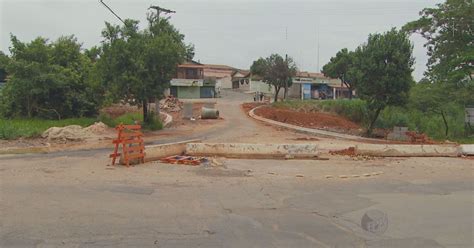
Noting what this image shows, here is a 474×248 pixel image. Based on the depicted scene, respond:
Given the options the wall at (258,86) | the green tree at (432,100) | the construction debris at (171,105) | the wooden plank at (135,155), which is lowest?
the wooden plank at (135,155)

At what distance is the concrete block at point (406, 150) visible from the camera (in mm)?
16734

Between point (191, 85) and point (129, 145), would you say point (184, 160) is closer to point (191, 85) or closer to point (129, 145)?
point (129, 145)

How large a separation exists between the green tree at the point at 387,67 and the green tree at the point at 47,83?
2061 cm

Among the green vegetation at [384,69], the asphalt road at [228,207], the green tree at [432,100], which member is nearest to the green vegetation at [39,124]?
the asphalt road at [228,207]

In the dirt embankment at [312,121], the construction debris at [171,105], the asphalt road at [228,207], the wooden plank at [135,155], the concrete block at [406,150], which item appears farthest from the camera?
the construction debris at [171,105]

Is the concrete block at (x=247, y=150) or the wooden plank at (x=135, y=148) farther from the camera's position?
the concrete block at (x=247, y=150)

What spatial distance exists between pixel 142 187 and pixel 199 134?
54.7ft

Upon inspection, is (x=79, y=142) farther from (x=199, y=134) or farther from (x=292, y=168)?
(x=292, y=168)

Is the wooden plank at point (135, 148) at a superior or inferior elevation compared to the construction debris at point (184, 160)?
superior

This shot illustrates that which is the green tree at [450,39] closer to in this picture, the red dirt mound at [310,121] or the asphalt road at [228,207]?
the red dirt mound at [310,121]

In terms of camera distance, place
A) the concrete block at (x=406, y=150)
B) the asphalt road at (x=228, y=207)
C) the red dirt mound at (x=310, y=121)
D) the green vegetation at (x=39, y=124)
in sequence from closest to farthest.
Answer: the asphalt road at (x=228, y=207), the concrete block at (x=406, y=150), the green vegetation at (x=39, y=124), the red dirt mound at (x=310, y=121)

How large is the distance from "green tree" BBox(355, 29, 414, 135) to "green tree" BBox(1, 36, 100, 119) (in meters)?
20.6

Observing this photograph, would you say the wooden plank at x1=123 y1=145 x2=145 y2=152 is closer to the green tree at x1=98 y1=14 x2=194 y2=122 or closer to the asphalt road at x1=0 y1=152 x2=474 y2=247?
the asphalt road at x1=0 y1=152 x2=474 y2=247

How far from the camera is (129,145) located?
44.2 feet
